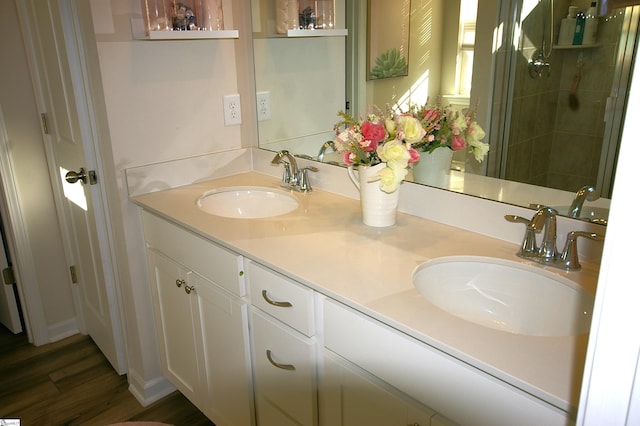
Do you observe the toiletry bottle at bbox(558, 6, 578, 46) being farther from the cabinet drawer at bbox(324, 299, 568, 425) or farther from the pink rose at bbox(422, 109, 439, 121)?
the cabinet drawer at bbox(324, 299, 568, 425)

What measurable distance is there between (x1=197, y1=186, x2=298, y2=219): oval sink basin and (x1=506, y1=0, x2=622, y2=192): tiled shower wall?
876 mm

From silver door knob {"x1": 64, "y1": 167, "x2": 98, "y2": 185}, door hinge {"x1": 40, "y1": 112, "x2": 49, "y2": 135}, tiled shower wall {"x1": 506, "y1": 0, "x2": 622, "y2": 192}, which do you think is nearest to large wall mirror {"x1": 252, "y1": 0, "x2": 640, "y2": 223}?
tiled shower wall {"x1": 506, "y1": 0, "x2": 622, "y2": 192}

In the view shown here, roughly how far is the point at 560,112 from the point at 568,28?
0.66ft

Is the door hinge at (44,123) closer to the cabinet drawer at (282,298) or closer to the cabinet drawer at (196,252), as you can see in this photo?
the cabinet drawer at (196,252)

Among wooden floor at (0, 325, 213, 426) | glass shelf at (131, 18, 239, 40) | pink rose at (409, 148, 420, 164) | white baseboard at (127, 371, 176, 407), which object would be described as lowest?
wooden floor at (0, 325, 213, 426)

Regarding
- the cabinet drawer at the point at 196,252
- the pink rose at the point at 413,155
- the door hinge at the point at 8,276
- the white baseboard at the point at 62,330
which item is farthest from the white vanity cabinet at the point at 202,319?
the door hinge at the point at 8,276

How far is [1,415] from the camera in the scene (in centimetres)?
213

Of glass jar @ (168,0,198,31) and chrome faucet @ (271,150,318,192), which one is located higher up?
glass jar @ (168,0,198,31)

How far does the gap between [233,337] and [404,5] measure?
A: 116 centimetres

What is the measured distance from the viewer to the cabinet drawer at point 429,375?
921 millimetres

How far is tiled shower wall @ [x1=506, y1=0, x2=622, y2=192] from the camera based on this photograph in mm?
1245

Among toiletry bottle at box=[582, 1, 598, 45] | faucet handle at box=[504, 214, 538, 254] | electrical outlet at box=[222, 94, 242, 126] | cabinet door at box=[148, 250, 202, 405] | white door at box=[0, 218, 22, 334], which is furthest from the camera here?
white door at box=[0, 218, 22, 334]

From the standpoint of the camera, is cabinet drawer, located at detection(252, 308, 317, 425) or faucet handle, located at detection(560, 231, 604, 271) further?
cabinet drawer, located at detection(252, 308, 317, 425)

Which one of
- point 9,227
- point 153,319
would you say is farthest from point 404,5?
point 9,227
